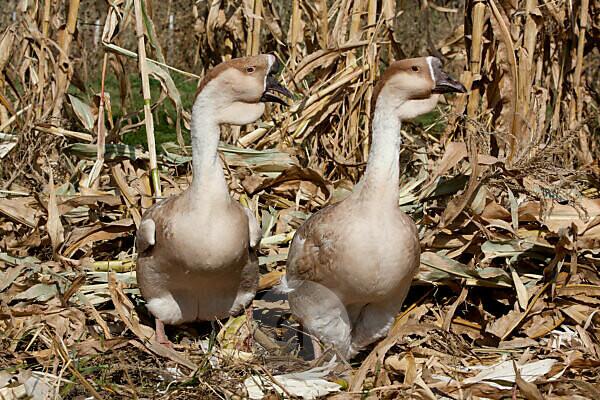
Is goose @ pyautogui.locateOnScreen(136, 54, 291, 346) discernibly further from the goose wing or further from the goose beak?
the goose beak

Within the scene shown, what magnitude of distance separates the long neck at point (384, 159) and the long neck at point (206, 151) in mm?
623

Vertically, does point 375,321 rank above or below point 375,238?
below

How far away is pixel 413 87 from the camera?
136 inches

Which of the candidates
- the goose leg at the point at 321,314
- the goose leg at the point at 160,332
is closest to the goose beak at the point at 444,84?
the goose leg at the point at 321,314

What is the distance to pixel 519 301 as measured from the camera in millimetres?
3926

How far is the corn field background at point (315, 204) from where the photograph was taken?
337 centimetres

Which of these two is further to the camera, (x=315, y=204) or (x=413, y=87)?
(x=315, y=204)

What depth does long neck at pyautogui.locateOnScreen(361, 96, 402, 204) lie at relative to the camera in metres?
3.45

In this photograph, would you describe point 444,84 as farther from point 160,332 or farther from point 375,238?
point 160,332

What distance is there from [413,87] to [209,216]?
996 millimetres

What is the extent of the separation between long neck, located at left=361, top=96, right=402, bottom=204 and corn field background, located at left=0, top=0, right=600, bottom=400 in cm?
56

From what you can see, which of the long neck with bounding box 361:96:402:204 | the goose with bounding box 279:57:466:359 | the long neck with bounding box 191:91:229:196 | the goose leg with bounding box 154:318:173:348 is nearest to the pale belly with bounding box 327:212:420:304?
the goose with bounding box 279:57:466:359

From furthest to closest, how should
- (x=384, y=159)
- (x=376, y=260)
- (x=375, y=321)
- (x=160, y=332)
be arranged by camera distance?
(x=160, y=332) → (x=375, y=321) → (x=384, y=159) → (x=376, y=260)

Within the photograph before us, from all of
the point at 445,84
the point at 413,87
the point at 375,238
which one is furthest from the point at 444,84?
the point at 375,238
